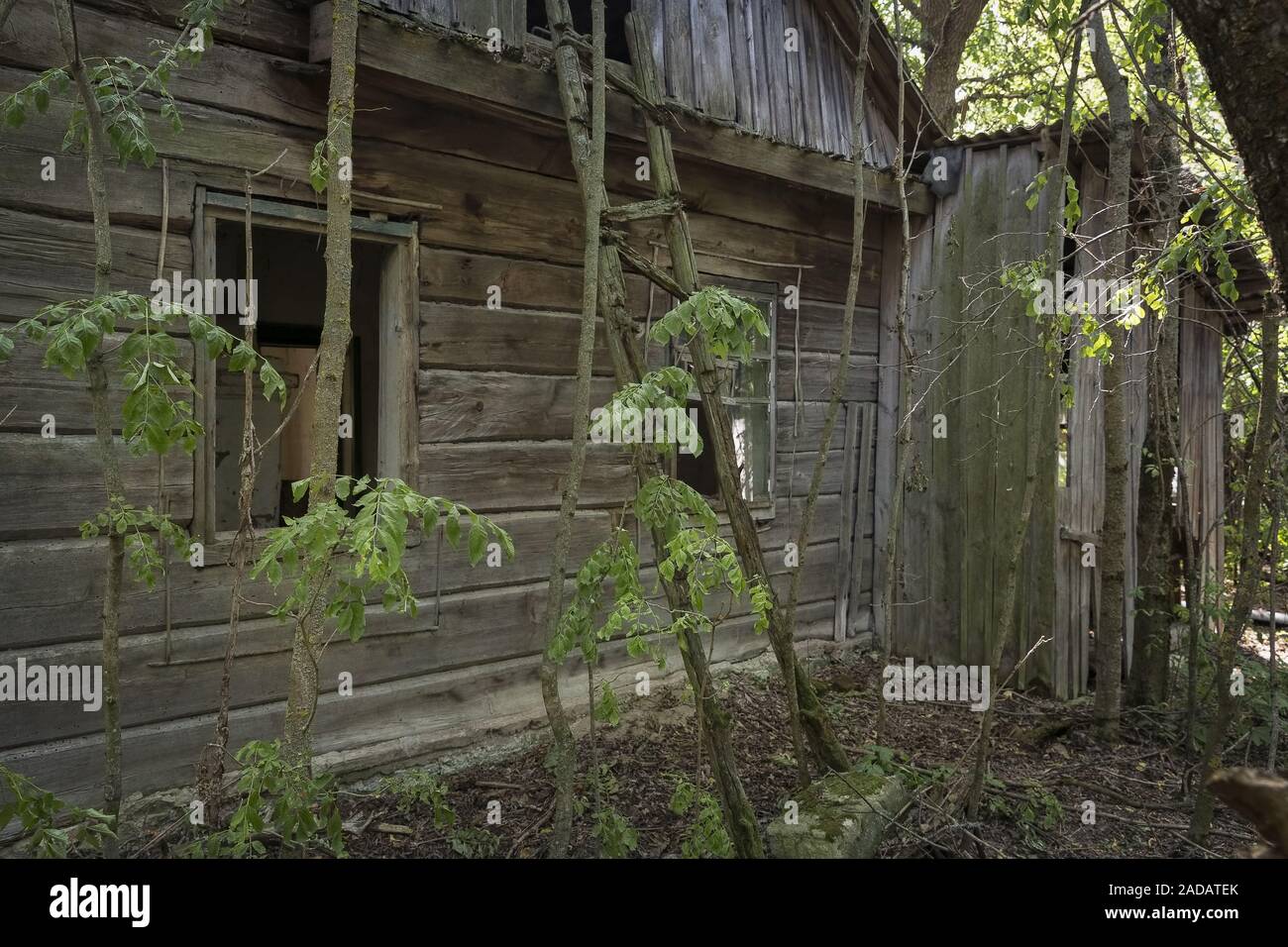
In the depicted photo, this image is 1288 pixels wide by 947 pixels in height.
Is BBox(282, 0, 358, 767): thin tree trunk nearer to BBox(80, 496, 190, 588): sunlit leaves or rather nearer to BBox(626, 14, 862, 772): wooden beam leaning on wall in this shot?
BBox(80, 496, 190, 588): sunlit leaves

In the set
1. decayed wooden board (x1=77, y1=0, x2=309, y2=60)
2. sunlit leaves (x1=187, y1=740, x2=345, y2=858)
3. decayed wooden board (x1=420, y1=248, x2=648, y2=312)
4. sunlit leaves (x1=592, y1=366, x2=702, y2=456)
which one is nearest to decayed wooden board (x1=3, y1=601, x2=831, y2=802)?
sunlit leaves (x1=187, y1=740, x2=345, y2=858)

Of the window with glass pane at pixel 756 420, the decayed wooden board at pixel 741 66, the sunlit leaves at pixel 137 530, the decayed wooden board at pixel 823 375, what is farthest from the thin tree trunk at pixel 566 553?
the decayed wooden board at pixel 823 375

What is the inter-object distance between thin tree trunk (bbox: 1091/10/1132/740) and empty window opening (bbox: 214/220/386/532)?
528 cm

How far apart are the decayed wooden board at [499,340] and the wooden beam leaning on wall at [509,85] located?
1063 mm

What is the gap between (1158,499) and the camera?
6.46 m

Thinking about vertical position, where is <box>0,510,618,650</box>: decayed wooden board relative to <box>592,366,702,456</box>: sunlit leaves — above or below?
below

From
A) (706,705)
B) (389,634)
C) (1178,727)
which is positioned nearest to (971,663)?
(1178,727)

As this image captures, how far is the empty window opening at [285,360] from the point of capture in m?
8.01

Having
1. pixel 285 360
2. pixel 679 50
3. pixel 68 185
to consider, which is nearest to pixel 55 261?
pixel 68 185

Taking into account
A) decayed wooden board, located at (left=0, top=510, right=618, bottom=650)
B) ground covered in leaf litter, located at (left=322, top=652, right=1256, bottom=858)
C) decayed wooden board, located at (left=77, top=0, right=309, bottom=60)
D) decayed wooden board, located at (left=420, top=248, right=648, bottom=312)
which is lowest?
ground covered in leaf litter, located at (left=322, top=652, right=1256, bottom=858)

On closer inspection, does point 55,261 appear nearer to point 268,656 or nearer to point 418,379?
point 418,379

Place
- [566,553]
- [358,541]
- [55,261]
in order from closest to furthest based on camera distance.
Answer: [358,541] → [566,553] → [55,261]

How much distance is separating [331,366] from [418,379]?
81.3 inches

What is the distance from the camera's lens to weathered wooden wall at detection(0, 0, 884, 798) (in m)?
3.91
